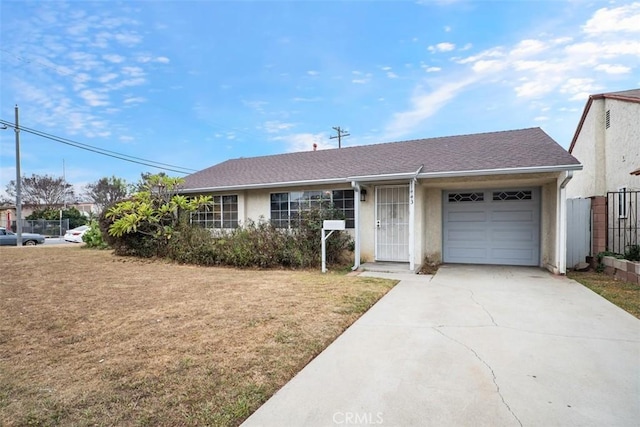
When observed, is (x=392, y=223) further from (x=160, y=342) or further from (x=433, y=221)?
(x=160, y=342)

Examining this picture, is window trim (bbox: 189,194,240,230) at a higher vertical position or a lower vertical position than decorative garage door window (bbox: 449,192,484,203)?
lower

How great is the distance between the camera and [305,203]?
11.5 meters

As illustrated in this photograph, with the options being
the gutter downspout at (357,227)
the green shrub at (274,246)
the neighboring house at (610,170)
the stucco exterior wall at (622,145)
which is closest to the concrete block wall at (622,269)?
the neighboring house at (610,170)

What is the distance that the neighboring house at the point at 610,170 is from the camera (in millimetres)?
9258

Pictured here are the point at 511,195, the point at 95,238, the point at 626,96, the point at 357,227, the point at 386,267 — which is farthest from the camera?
the point at 95,238

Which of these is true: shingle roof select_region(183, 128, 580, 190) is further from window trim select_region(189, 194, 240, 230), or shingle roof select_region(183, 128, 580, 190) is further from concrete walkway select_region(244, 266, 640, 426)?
concrete walkway select_region(244, 266, 640, 426)

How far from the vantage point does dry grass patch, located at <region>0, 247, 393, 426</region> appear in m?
2.72

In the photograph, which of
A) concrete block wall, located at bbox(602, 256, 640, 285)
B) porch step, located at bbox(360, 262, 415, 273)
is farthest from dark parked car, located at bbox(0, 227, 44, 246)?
concrete block wall, located at bbox(602, 256, 640, 285)

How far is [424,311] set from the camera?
5.43 m

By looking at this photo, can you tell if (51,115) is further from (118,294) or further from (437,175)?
(437,175)

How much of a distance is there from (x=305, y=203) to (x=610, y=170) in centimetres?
1064

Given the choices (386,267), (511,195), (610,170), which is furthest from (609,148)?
(386,267)

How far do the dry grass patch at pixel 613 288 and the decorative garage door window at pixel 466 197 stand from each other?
3092 mm

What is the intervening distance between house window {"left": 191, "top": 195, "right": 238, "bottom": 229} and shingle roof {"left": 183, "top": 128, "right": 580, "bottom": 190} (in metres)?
0.73
